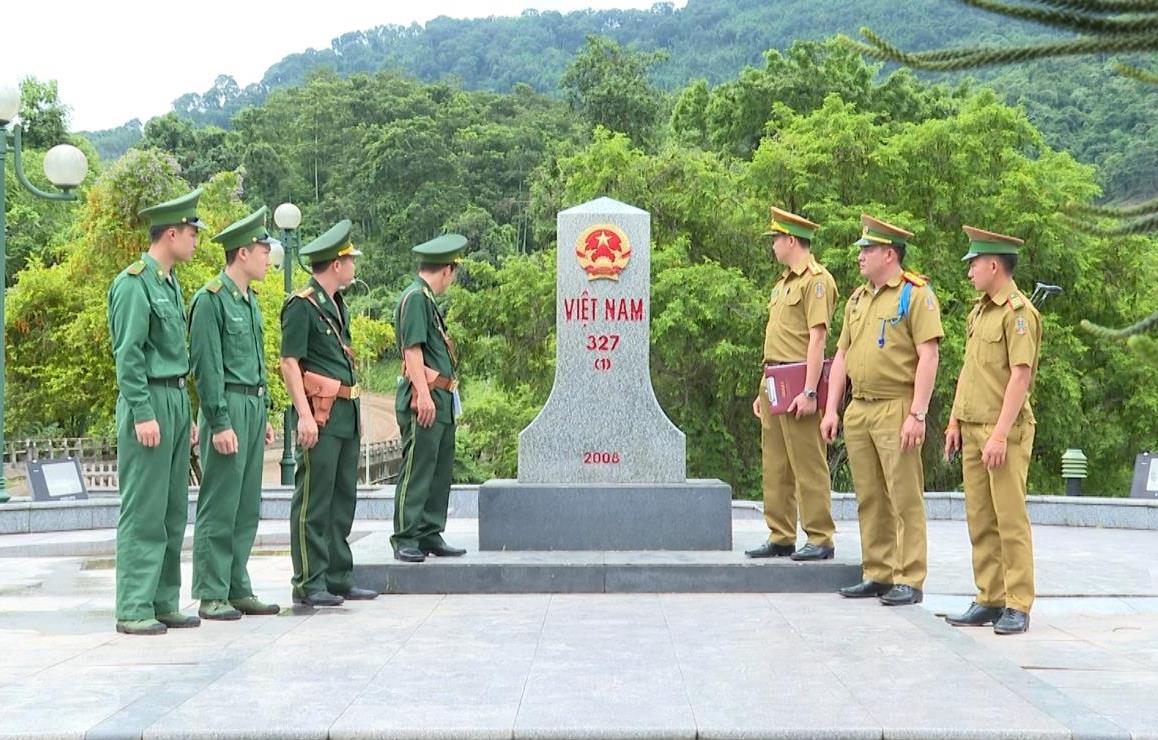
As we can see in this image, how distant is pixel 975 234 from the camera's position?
7090 mm

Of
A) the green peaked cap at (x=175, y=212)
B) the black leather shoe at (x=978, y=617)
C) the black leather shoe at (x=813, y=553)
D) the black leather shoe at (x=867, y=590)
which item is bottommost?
the black leather shoe at (x=978, y=617)

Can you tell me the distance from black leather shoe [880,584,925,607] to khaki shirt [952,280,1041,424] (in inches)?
38.1

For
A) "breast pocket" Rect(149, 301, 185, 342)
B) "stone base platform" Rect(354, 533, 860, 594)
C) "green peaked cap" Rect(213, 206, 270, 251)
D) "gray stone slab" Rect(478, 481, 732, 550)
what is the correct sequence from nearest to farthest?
"breast pocket" Rect(149, 301, 185, 342) < "green peaked cap" Rect(213, 206, 270, 251) < "stone base platform" Rect(354, 533, 860, 594) < "gray stone slab" Rect(478, 481, 732, 550)

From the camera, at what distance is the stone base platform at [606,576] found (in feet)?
26.2

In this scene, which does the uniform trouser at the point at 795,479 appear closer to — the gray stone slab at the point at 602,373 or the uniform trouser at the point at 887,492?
the uniform trouser at the point at 887,492

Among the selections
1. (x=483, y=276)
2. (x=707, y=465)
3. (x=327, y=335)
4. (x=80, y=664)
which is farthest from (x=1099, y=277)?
(x=80, y=664)

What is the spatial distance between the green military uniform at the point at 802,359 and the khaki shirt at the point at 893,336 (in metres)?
0.50

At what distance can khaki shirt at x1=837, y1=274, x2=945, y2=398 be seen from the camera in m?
7.52

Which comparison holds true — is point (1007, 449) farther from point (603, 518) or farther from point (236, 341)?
point (236, 341)

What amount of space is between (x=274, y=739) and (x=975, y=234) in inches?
174

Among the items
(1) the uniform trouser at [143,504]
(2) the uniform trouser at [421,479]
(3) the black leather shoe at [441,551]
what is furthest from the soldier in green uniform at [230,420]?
(3) the black leather shoe at [441,551]

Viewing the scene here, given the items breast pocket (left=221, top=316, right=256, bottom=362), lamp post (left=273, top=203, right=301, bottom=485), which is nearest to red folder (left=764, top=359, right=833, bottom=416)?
breast pocket (left=221, top=316, right=256, bottom=362)

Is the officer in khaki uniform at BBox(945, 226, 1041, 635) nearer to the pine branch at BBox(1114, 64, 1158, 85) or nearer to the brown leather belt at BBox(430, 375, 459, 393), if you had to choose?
the brown leather belt at BBox(430, 375, 459, 393)

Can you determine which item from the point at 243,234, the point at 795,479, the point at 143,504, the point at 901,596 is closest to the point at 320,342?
the point at 243,234
